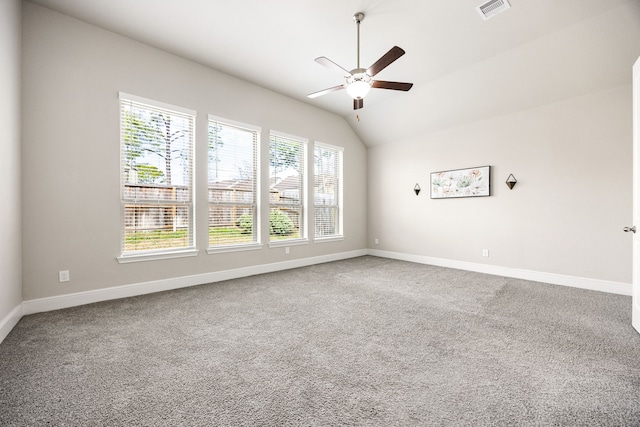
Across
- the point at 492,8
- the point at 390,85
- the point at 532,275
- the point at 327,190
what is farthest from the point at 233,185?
the point at 532,275

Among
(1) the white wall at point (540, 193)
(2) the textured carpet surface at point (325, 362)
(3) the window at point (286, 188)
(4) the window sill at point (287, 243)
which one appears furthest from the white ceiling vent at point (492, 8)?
(4) the window sill at point (287, 243)

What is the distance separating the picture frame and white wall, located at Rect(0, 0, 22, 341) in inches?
238

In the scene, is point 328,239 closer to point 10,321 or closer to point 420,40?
point 420,40

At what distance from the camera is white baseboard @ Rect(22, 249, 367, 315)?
306 centimetres

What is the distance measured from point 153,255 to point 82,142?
1554mm

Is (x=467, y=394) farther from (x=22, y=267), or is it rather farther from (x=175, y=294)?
(x=22, y=267)

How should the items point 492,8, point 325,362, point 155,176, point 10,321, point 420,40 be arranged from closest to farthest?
1. point 325,362
2. point 10,321
3. point 492,8
4. point 420,40
5. point 155,176

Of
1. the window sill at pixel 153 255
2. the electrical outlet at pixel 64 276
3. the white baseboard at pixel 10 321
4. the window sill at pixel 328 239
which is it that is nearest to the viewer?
the white baseboard at pixel 10 321

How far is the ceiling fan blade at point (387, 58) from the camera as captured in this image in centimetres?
264

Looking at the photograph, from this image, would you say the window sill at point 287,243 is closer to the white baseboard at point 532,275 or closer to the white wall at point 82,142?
the white wall at point 82,142

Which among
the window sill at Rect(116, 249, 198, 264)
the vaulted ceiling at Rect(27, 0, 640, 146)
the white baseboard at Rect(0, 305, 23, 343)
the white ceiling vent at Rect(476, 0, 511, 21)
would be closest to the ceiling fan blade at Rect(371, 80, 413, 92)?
the vaulted ceiling at Rect(27, 0, 640, 146)

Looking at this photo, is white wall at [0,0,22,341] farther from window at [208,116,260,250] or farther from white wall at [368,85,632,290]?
white wall at [368,85,632,290]

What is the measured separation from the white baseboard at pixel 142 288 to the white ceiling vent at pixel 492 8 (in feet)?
14.7

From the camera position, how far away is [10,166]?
104 inches
